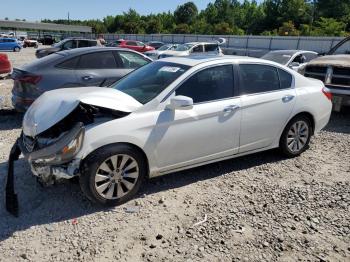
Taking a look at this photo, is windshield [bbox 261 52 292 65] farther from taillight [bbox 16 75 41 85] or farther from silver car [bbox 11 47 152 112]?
taillight [bbox 16 75 41 85]

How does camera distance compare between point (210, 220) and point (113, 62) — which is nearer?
point (210, 220)

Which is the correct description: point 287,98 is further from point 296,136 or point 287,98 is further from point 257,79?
point 296,136

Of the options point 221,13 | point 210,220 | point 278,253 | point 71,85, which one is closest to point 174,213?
point 210,220

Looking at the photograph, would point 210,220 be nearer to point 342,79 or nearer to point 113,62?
point 113,62

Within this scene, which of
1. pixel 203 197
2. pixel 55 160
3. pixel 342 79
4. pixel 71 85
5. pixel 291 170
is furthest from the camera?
pixel 342 79

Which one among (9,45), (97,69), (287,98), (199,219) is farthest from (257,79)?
(9,45)

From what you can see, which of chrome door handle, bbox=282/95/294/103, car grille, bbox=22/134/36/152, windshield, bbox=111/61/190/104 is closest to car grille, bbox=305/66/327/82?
chrome door handle, bbox=282/95/294/103

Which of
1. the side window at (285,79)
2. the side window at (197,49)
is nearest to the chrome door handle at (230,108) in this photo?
the side window at (285,79)

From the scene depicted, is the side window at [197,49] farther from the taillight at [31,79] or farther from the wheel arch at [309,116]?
the wheel arch at [309,116]

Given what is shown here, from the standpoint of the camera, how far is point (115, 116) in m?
4.07

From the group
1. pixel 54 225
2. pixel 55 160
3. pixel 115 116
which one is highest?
pixel 115 116

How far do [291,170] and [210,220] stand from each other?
193 centimetres

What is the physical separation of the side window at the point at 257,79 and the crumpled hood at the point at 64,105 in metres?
1.56

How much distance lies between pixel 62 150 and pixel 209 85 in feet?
6.62
